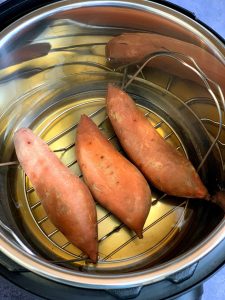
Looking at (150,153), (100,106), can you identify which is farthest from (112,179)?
(100,106)

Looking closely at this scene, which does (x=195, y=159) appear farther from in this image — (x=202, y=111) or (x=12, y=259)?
(x=12, y=259)

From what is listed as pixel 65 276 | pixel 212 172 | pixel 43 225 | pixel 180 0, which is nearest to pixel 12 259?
pixel 65 276

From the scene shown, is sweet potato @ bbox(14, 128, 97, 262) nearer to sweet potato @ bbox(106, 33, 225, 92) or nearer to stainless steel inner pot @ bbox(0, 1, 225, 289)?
stainless steel inner pot @ bbox(0, 1, 225, 289)

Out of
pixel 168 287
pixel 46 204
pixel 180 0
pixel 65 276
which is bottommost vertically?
pixel 168 287

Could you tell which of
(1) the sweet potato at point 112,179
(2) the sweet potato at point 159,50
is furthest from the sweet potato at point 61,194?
(2) the sweet potato at point 159,50

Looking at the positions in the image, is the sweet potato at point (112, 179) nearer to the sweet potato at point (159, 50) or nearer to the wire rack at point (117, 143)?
the wire rack at point (117, 143)

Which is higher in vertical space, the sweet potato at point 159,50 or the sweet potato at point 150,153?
the sweet potato at point 159,50
